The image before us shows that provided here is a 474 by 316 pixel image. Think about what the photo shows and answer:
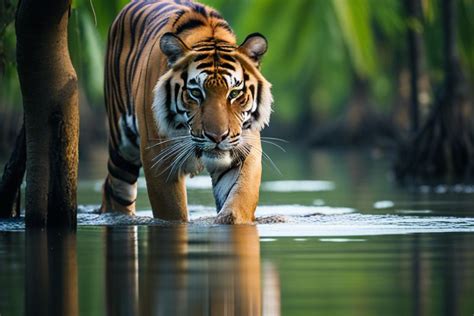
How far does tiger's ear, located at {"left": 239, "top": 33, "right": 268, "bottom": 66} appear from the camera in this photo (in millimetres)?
9609

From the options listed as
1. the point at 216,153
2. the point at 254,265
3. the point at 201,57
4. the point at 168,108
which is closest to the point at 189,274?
the point at 254,265

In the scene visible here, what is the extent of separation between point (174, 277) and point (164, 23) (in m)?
4.20

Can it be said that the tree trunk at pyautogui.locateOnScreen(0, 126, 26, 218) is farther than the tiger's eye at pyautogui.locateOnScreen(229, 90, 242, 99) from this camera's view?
Yes

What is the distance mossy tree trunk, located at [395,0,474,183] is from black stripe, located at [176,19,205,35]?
21.3ft

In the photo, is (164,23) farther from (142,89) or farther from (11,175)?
(11,175)

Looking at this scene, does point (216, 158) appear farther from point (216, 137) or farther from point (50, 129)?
point (50, 129)

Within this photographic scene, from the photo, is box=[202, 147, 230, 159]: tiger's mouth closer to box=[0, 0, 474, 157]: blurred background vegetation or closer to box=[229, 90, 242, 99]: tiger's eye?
box=[229, 90, 242, 99]: tiger's eye

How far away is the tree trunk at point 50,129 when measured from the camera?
8.77m

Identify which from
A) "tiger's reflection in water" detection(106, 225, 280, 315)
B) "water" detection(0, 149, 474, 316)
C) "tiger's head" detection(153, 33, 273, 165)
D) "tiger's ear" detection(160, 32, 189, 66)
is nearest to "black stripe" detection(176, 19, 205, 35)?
"tiger's head" detection(153, 33, 273, 165)

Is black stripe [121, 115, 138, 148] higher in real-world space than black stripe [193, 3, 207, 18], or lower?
lower

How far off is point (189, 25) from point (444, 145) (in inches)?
268

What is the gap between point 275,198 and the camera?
44.2 ft

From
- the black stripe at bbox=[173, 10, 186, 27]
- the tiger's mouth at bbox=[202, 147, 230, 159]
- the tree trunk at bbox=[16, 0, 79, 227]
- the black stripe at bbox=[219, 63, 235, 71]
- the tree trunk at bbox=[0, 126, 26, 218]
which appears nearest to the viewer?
the tree trunk at bbox=[16, 0, 79, 227]

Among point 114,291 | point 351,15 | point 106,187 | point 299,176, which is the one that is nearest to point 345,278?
point 114,291
